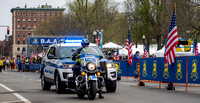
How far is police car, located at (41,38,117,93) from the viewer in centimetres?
1470

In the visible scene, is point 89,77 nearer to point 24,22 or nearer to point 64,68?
point 64,68

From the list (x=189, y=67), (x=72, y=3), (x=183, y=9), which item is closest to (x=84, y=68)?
(x=189, y=67)

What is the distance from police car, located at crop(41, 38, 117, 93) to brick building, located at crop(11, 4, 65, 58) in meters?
149

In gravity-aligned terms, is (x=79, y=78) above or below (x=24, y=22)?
below

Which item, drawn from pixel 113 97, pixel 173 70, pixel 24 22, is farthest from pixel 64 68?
pixel 24 22

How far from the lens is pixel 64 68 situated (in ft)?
48.2

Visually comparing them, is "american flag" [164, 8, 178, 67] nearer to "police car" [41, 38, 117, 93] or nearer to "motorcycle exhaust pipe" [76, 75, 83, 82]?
"police car" [41, 38, 117, 93]

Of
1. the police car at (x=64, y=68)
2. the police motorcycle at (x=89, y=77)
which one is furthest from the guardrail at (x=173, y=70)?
the police motorcycle at (x=89, y=77)

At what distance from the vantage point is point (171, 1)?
4609cm

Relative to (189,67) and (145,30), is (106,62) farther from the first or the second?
(145,30)

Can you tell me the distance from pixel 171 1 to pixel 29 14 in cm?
12846

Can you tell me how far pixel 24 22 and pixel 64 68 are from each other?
156m

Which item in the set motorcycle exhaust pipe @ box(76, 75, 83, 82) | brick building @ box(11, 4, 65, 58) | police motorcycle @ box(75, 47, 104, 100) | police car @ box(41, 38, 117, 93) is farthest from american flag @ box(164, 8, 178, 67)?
brick building @ box(11, 4, 65, 58)

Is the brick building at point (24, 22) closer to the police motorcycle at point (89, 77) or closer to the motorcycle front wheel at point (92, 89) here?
the police motorcycle at point (89, 77)
